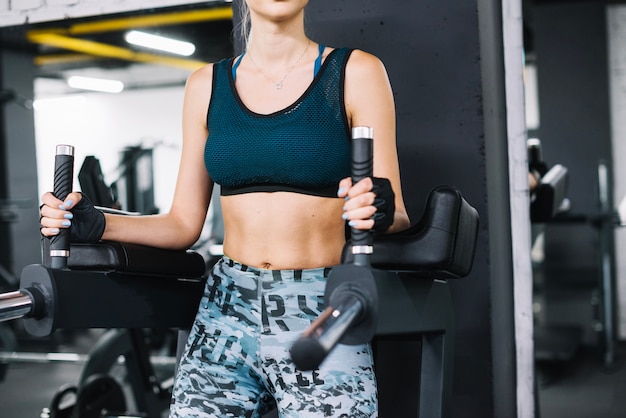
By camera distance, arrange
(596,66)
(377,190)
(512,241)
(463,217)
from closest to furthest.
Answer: (377,190) < (463,217) < (512,241) < (596,66)

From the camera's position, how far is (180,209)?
5.07 feet

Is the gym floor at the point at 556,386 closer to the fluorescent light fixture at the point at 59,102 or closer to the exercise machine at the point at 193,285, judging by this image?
the fluorescent light fixture at the point at 59,102

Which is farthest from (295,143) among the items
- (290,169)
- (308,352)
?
(308,352)

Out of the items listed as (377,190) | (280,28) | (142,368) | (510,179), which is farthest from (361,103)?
(142,368)

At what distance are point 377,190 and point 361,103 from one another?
33 centimetres

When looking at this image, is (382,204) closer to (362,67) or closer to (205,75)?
(362,67)

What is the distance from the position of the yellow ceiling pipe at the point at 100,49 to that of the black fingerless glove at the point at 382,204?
4.54 meters

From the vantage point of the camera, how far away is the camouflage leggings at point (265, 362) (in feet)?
4.19

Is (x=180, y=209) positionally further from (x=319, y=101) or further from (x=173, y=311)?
(x=319, y=101)

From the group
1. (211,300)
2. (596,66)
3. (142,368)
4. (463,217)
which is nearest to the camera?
(463,217)

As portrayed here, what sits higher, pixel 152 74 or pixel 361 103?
pixel 152 74

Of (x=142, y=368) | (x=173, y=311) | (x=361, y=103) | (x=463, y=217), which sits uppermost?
(x=361, y=103)

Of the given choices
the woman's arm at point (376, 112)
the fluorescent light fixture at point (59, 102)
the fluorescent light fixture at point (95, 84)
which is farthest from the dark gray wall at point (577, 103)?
the woman's arm at point (376, 112)

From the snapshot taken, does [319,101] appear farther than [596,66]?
No
